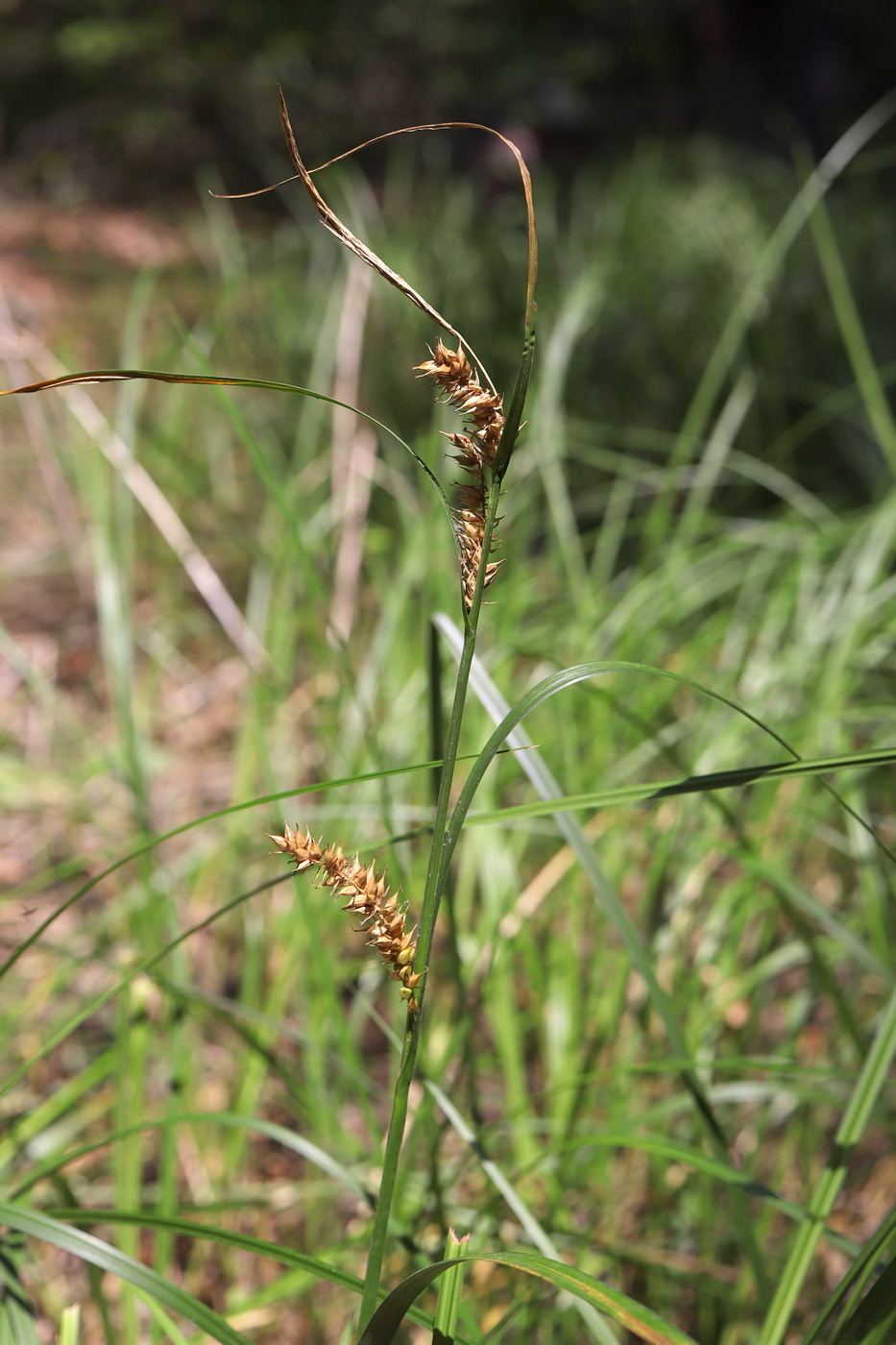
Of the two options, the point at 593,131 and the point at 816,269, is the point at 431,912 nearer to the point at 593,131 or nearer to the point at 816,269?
the point at 816,269

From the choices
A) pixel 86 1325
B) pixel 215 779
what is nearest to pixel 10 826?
pixel 215 779

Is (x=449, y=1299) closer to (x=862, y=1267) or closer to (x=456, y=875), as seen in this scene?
(x=862, y=1267)

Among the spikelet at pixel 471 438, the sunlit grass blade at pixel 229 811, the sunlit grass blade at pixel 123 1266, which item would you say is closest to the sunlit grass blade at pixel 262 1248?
the sunlit grass blade at pixel 123 1266

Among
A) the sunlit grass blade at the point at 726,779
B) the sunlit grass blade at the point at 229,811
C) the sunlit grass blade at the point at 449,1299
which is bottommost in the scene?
the sunlit grass blade at the point at 449,1299

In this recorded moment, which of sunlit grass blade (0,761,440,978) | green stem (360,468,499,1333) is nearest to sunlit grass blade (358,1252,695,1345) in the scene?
green stem (360,468,499,1333)

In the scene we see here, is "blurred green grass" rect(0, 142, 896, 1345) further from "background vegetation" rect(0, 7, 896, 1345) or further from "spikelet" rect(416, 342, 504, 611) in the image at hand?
"spikelet" rect(416, 342, 504, 611)

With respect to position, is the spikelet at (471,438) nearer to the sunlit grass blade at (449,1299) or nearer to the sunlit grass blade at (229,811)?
the sunlit grass blade at (229,811)
